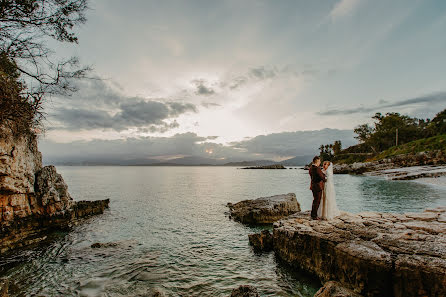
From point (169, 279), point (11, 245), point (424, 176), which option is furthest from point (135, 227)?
point (424, 176)

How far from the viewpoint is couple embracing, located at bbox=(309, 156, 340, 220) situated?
36.3 feet

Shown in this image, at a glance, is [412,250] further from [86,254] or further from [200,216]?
[200,216]

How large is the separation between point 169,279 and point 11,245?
11.9m

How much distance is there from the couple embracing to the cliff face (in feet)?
61.6

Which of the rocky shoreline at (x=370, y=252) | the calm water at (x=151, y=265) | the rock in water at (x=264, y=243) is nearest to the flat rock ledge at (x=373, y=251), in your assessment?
the rocky shoreline at (x=370, y=252)

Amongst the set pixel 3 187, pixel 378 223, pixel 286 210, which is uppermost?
pixel 3 187

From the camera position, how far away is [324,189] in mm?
11266

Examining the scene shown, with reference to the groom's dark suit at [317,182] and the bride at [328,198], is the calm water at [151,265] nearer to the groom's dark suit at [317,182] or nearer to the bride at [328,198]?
the bride at [328,198]

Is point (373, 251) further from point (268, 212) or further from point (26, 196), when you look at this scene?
point (26, 196)

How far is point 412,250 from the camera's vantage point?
21.8ft

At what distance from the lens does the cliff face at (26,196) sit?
509 inches

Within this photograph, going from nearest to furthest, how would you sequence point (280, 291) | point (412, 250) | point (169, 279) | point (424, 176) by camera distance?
point (412, 250) < point (280, 291) < point (169, 279) < point (424, 176)

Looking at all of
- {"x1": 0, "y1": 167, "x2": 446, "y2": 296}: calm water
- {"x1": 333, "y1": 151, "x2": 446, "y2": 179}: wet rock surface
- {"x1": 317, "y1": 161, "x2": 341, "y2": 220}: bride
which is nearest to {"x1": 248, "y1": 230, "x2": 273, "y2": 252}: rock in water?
{"x1": 0, "y1": 167, "x2": 446, "y2": 296}: calm water

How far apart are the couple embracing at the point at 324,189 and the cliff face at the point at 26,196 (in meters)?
18.8
